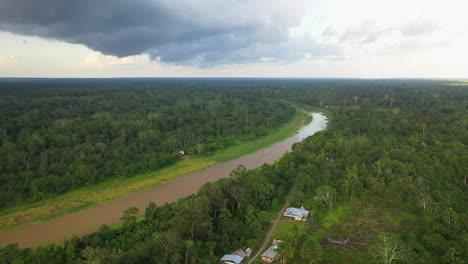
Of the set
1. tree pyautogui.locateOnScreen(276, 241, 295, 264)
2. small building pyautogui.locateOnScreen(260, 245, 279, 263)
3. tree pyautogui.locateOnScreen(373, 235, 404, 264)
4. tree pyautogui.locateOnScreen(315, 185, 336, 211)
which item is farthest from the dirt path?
tree pyautogui.locateOnScreen(373, 235, 404, 264)

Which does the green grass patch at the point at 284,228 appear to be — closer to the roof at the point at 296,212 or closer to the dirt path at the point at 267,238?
the dirt path at the point at 267,238

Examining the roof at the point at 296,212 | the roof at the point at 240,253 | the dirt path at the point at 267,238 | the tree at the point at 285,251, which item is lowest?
the dirt path at the point at 267,238

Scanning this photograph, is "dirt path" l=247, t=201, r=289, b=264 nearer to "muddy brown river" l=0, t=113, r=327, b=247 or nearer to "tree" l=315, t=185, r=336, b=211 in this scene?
"tree" l=315, t=185, r=336, b=211

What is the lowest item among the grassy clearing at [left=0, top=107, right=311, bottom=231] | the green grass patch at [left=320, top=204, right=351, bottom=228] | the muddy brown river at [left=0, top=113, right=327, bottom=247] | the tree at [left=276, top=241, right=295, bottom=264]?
the muddy brown river at [left=0, top=113, right=327, bottom=247]

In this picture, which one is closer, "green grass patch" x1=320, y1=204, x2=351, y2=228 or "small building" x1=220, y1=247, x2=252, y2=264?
"small building" x1=220, y1=247, x2=252, y2=264

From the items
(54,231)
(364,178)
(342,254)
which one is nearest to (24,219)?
(54,231)

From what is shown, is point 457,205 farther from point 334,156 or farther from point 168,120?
point 168,120

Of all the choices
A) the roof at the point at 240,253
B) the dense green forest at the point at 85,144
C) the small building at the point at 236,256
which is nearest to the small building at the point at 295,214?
the small building at the point at 236,256
